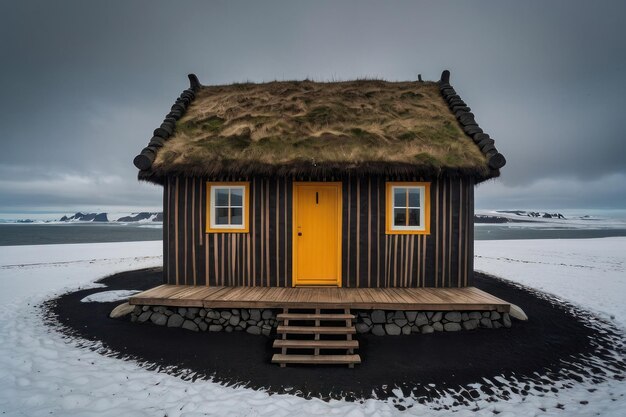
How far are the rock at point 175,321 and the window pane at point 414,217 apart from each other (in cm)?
497

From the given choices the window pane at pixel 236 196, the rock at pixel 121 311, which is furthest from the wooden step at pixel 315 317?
the rock at pixel 121 311

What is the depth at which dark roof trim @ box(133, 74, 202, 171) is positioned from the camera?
5777mm

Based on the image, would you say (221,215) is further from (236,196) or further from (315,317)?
(315,317)

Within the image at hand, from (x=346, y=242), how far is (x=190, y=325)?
3.43m

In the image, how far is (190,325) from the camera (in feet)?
17.0

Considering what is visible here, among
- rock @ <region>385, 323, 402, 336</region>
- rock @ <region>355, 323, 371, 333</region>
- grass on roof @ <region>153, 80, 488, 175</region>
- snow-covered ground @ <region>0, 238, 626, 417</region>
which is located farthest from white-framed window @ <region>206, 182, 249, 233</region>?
rock @ <region>385, 323, 402, 336</region>

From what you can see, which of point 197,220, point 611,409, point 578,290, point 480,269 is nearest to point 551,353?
point 611,409

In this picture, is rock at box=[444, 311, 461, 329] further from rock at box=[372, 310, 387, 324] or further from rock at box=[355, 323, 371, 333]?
rock at box=[355, 323, 371, 333]

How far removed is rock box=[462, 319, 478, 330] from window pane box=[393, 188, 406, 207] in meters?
2.50

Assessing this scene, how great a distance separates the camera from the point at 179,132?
23.0ft

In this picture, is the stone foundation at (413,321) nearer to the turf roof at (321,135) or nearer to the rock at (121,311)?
the turf roof at (321,135)

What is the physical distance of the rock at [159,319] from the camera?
5.25m

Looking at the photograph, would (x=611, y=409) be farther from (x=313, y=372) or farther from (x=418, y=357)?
(x=313, y=372)

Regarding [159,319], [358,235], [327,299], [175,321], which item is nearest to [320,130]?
[358,235]
